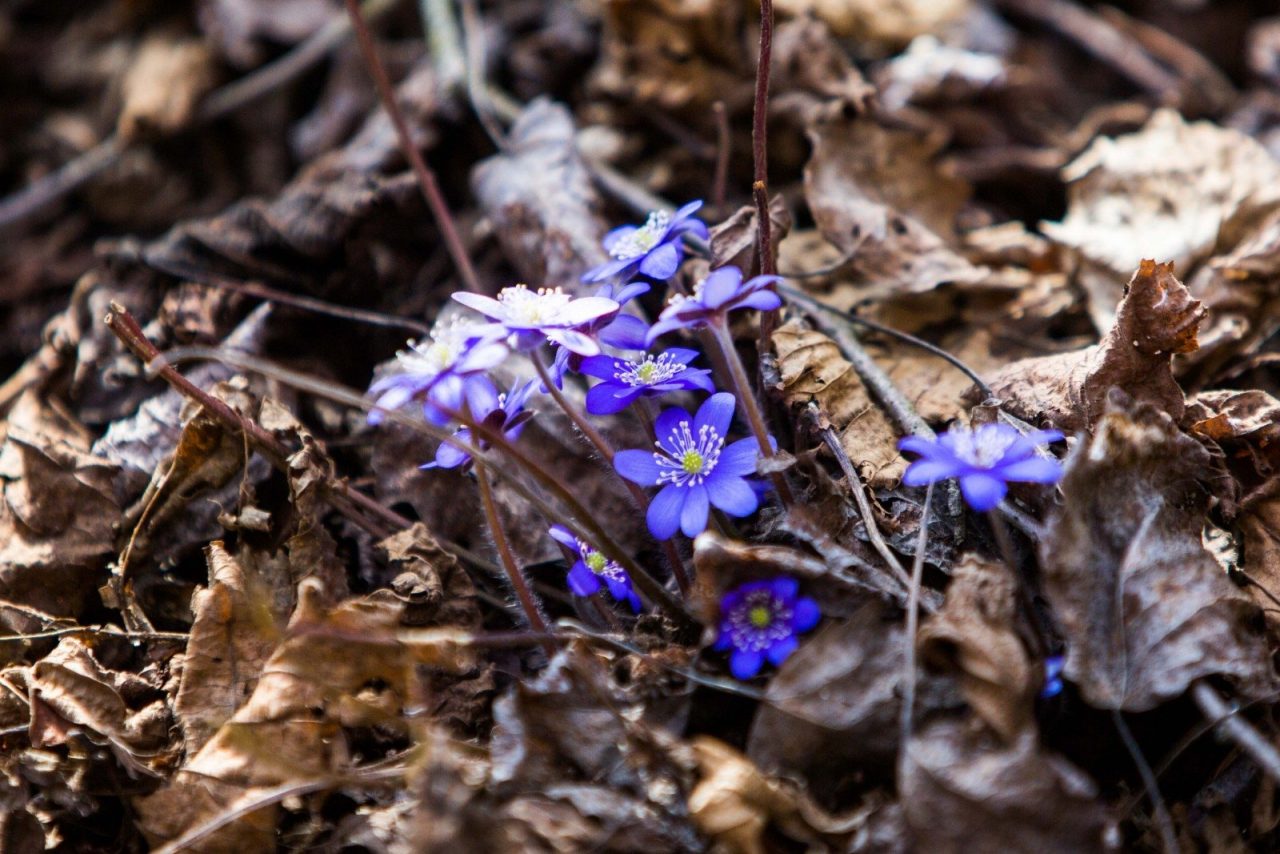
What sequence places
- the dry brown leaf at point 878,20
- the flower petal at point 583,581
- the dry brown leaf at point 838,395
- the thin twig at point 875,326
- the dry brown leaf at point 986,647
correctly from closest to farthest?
the dry brown leaf at point 986,647 → the flower petal at point 583,581 → the dry brown leaf at point 838,395 → the thin twig at point 875,326 → the dry brown leaf at point 878,20

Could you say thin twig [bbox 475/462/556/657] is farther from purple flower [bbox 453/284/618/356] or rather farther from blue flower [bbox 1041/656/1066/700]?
blue flower [bbox 1041/656/1066/700]

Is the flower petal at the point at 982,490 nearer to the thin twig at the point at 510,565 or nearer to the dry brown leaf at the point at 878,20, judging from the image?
the thin twig at the point at 510,565

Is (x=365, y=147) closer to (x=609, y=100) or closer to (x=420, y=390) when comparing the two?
(x=609, y=100)

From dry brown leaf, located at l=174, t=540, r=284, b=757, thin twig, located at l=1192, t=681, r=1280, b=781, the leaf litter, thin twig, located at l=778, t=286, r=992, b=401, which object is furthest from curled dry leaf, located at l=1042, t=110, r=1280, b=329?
dry brown leaf, located at l=174, t=540, r=284, b=757

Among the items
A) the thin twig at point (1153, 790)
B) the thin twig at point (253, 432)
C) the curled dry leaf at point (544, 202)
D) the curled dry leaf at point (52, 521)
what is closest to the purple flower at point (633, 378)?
the thin twig at point (253, 432)

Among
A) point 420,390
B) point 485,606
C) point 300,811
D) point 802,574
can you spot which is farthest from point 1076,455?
point 300,811

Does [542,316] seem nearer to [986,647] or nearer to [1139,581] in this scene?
[986,647]
